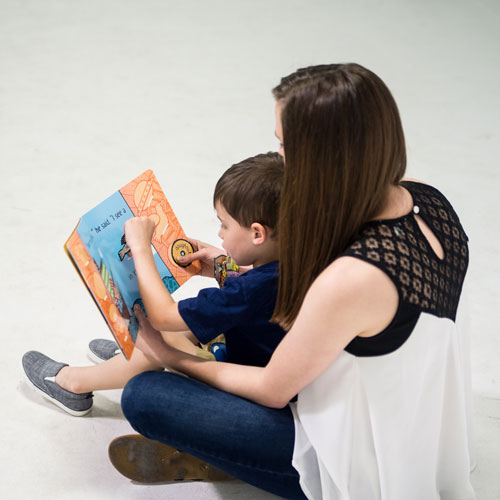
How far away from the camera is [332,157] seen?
106 centimetres

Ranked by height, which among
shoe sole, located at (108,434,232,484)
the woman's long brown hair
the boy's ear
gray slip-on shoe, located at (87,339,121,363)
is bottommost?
shoe sole, located at (108,434,232,484)

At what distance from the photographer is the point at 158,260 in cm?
150

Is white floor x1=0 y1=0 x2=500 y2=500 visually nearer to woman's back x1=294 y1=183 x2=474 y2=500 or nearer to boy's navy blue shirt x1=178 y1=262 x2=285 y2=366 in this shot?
woman's back x1=294 y1=183 x2=474 y2=500

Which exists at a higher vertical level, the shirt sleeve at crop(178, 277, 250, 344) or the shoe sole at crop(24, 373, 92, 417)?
the shirt sleeve at crop(178, 277, 250, 344)

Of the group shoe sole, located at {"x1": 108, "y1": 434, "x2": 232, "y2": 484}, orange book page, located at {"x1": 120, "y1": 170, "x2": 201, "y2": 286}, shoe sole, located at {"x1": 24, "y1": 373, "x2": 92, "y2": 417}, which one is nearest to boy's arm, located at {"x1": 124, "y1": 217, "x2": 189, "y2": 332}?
orange book page, located at {"x1": 120, "y1": 170, "x2": 201, "y2": 286}

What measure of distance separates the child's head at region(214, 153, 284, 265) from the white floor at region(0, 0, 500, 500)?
21.7 inches

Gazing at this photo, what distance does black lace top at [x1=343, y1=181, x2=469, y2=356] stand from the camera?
42.5 inches

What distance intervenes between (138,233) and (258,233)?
237 millimetres

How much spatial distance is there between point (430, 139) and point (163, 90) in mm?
1209

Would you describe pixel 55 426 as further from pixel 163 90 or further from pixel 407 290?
pixel 163 90

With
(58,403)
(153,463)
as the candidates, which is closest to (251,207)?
(153,463)

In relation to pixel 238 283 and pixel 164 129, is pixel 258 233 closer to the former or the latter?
pixel 238 283

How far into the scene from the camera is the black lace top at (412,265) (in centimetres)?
108

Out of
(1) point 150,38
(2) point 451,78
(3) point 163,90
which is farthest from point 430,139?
(1) point 150,38
